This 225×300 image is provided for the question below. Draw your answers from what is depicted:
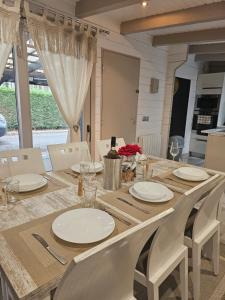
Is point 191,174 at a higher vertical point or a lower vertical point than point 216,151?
higher

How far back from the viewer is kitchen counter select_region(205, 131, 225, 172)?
Result: 3.85m

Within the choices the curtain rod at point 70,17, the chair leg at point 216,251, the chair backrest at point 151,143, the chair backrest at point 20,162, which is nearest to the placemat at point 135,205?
the chair leg at point 216,251

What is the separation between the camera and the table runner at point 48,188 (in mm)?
1318

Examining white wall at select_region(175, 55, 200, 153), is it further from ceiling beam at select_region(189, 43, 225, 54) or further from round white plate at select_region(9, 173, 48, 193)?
round white plate at select_region(9, 173, 48, 193)

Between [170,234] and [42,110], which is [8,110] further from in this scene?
[170,234]

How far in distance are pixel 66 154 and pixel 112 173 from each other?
2.68ft

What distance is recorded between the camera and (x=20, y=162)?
5.89 ft

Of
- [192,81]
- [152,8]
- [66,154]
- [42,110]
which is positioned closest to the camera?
[66,154]

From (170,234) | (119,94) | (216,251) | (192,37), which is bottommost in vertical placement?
(216,251)

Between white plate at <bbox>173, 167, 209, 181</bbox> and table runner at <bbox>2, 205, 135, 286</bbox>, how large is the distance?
82cm

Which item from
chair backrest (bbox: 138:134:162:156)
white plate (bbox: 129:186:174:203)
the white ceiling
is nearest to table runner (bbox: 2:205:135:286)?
white plate (bbox: 129:186:174:203)

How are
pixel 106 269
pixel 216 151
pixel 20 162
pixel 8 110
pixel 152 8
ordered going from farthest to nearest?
pixel 216 151 → pixel 152 8 → pixel 8 110 → pixel 20 162 → pixel 106 269

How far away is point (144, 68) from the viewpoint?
375 cm

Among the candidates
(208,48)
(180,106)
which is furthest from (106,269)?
(180,106)
